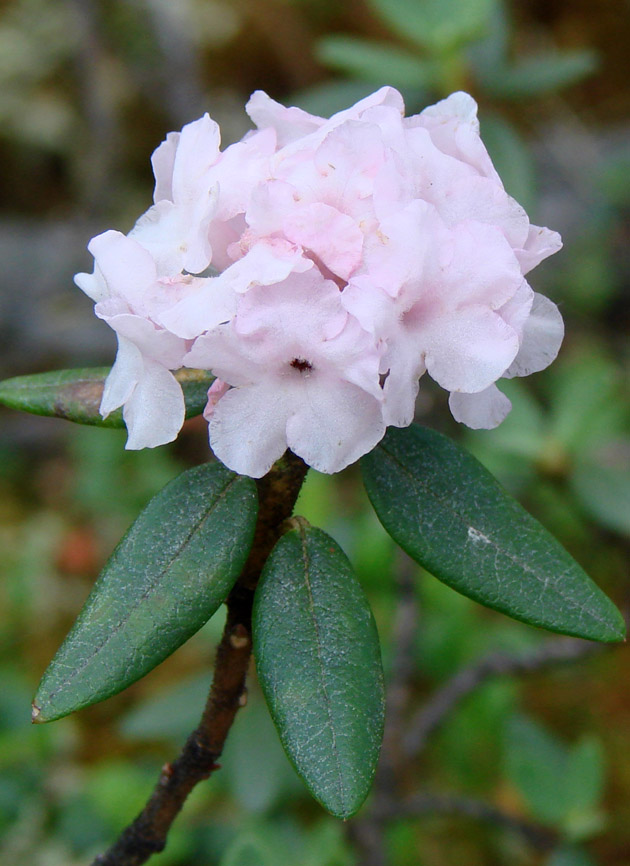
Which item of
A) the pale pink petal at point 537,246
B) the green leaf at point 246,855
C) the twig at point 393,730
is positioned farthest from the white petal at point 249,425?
the twig at point 393,730

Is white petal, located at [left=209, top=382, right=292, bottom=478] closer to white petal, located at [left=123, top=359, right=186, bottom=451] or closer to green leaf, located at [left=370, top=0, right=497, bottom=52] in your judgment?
white petal, located at [left=123, top=359, right=186, bottom=451]

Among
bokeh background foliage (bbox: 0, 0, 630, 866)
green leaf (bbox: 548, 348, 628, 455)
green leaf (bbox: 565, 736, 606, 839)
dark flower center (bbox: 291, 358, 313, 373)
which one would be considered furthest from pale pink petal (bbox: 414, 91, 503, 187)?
green leaf (bbox: 565, 736, 606, 839)

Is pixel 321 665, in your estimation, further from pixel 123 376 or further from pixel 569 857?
pixel 569 857

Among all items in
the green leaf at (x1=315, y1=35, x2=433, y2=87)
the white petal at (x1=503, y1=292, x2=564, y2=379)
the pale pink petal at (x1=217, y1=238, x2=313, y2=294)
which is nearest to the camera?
the pale pink petal at (x1=217, y1=238, x2=313, y2=294)

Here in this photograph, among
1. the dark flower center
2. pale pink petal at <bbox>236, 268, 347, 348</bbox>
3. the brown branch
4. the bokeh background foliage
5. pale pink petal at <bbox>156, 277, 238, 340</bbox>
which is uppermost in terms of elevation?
pale pink petal at <bbox>236, 268, 347, 348</bbox>

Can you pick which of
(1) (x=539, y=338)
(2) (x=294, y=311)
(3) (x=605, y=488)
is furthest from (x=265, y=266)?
(3) (x=605, y=488)

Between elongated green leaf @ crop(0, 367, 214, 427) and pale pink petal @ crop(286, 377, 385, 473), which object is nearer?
pale pink petal @ crop(286, 377, 385, 473)

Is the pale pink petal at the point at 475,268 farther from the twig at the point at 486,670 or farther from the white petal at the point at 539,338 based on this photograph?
the twig at the point at 486,670

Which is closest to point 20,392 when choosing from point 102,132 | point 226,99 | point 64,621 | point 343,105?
point 343,105
